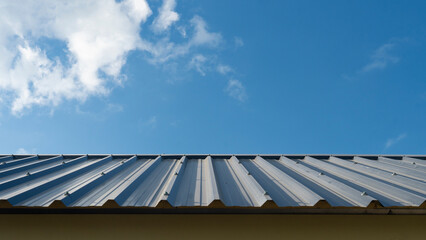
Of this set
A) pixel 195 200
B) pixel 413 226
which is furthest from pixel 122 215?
pixel 413 226

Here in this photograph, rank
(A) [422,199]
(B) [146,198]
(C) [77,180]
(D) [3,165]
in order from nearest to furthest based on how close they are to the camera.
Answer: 1. (A) [422,199]
2. (B) [146,198]
3. (C) [77,180]
4. (D) [3,165]

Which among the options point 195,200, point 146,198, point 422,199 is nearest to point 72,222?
point 146,198

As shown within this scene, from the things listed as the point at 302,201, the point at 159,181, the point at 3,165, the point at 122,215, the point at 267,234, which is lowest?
the point at 267,234

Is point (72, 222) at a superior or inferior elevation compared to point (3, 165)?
inferior

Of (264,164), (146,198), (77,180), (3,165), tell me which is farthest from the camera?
(264,164)

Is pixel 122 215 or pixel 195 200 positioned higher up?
pixel 195 200

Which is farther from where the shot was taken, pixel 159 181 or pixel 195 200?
pixel 159 181

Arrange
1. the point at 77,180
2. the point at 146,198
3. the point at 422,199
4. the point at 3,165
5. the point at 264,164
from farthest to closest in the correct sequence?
1. the point at 264,164
2. the point at 3,165
3. the point at 77,180
4. the point at 146,198
5. the point at 422,199

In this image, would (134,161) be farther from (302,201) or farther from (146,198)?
(302,201)

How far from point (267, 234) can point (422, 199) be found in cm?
148

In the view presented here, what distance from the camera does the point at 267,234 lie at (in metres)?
2.02

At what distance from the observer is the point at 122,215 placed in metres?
2.07

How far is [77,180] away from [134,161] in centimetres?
163

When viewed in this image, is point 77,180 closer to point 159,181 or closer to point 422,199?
point 159,181
